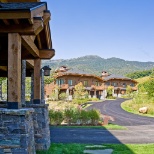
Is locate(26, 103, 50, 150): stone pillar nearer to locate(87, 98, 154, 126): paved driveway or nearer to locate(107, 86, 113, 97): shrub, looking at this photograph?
locate(87, 98, 154, 126): paved driveway

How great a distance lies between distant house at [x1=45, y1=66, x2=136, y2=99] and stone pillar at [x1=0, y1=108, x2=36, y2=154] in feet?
150

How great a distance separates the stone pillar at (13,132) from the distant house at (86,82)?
4583 centimetres

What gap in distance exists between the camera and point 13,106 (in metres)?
6.31

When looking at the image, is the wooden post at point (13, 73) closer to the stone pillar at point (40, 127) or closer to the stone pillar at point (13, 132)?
the stone pillar at point (13, 132)

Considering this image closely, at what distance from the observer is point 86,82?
59.9 metres

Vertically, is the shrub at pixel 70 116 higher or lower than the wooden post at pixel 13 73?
lower

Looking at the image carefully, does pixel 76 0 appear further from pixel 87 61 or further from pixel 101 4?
pixel 87 61

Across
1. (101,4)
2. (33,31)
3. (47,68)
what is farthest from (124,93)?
(33,31)

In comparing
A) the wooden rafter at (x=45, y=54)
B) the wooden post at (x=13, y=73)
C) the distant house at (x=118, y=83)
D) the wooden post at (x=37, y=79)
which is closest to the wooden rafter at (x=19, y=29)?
the wooden post at (x=13, y=73)

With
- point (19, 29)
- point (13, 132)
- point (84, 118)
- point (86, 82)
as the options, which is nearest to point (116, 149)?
point (13, 132)

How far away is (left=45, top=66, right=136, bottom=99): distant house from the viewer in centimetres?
5562

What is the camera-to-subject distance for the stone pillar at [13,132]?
6.17m

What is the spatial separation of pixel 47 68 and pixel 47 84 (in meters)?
43.4

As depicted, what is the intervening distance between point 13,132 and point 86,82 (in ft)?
177
